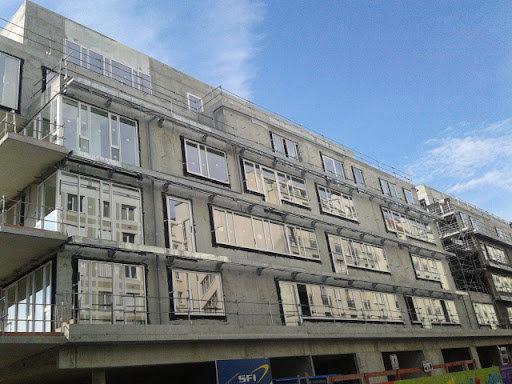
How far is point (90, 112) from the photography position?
717 inches

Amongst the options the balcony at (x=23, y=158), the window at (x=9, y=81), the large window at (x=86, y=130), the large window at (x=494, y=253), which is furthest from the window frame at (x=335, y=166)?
the large window at (x=494, y=253)

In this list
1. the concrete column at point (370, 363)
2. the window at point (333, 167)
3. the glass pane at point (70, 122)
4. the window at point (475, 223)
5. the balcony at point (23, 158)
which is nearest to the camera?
the balcony at point (23, 158)

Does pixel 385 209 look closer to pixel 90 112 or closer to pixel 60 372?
pixel 90 112

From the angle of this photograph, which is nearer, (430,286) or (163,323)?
(163,323)

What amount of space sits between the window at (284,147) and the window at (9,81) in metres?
12.9

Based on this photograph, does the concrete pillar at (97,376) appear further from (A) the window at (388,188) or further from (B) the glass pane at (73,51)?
(A) the window at (388,188)

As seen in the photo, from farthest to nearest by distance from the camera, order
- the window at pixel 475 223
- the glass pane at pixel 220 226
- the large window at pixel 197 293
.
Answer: the window at pixel 475 223
the glass pane at pixel 220 226
the large window at pixel 197 293

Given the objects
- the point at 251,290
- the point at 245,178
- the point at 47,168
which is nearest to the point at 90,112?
the point at 47,168

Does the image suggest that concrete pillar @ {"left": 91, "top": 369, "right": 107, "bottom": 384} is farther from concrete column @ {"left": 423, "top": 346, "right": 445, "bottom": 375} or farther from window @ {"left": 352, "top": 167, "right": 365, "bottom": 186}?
window @ {"left": 352, "top": 167, "right": 365, "bottom": 186}

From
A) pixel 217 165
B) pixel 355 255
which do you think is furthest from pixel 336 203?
pixel 217 165

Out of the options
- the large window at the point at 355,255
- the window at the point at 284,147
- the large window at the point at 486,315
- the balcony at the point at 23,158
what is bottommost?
the large window at the point at 486,315

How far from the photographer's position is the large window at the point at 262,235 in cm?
2094

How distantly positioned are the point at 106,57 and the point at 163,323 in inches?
522

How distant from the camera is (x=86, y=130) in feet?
58.3
